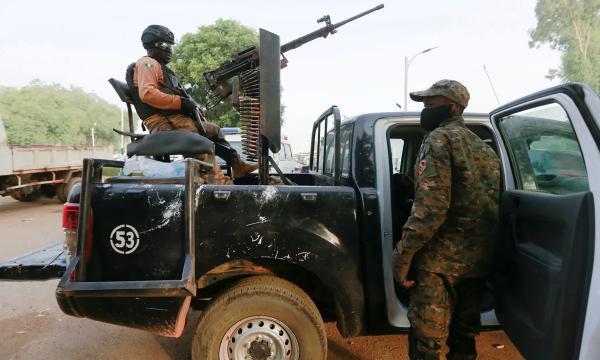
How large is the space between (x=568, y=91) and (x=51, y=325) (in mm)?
4118

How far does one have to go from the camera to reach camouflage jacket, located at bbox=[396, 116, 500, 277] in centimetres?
200

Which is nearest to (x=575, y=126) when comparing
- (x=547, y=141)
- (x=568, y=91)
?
(x=568, y=91)

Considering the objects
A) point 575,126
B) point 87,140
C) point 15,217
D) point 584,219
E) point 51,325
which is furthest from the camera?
point 87,140

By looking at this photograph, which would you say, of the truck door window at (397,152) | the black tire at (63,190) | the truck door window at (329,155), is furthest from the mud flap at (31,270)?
the black tire at (63,190)

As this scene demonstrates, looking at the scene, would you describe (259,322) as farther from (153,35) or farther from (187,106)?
(153,35)

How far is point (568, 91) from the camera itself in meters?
1.73

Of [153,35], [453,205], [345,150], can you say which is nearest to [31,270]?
[153,35]

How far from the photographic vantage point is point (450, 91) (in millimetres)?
2160

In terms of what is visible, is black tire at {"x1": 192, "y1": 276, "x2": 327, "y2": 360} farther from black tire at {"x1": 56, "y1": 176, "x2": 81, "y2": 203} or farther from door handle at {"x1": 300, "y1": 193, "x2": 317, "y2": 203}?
black tire at {"x1": 56, "y1": 176, "x2": 81, "y2": 203}

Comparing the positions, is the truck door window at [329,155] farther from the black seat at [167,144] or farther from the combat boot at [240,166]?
the black seat at [167,144]

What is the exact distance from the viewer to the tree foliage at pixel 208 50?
1617cm

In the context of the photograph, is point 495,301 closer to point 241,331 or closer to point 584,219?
point 584,219

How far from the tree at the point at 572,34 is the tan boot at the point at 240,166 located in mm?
26241

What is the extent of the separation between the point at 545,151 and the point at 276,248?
5.05 ft
